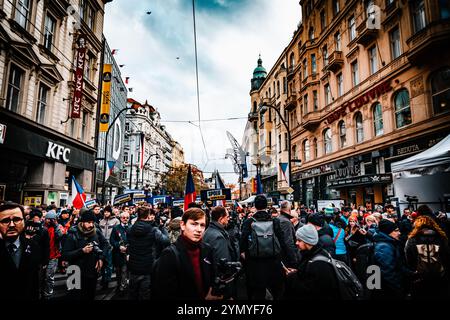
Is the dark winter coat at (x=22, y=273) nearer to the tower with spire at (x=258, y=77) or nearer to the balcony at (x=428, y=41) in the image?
the balcony at (x=428, y=41)

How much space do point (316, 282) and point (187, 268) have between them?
1.18 meters

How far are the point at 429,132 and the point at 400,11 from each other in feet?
23.1

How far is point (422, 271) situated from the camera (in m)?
3.81

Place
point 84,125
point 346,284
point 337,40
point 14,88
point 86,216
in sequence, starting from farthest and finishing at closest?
point 337,40, point 84,125, point 14,88, point 86,216, point 346,284

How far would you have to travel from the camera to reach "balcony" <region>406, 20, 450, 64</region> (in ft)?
37.5

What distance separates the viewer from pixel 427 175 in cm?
1101

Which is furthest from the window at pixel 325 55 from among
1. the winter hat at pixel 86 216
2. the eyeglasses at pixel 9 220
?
the eyeglasses at pixel 9 220

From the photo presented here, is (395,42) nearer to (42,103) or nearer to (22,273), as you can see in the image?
(22,273)

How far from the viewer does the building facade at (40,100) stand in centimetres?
1186

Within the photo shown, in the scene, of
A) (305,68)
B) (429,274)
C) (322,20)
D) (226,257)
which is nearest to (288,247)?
(226,257)

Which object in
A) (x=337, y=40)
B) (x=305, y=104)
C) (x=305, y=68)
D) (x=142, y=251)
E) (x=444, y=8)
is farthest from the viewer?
(x=305, y=104)

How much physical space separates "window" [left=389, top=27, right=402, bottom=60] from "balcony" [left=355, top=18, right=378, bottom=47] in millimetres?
1182

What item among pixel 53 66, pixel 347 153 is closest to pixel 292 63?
pixel 347 153

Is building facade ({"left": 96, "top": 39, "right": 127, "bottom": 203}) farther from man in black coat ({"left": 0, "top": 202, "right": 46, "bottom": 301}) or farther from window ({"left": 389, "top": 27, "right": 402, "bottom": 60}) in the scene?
man in black coat ({"left": 0, "top": 202, "right": 46, "bottom": 301})
